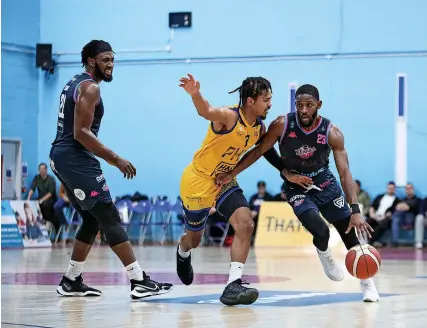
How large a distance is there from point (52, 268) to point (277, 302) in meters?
5.54

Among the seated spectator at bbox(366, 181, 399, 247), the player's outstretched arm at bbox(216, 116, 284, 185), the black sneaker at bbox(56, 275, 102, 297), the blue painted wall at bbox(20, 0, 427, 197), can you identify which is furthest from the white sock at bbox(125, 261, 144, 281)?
the blue painted wall at bbox(20, 0, 427, 197)

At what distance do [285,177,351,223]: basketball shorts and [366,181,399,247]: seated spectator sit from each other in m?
11.9

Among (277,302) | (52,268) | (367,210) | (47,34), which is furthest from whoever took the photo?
(47,34)

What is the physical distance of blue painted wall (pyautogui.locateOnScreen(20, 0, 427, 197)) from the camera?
20.2 meters

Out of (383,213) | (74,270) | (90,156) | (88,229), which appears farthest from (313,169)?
(383,213)

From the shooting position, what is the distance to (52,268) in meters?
11.7

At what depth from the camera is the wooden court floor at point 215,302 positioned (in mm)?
→ 5566

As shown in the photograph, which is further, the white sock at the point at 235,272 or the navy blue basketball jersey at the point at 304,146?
the navy blue basketball jersey at the point at 304,146

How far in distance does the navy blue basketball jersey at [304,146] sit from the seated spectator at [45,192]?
14244mm

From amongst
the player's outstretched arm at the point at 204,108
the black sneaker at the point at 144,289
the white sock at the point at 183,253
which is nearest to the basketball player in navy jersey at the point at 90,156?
the black sneaker at the point at 144,289

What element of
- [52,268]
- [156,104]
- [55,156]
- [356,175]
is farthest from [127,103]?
[55,156]

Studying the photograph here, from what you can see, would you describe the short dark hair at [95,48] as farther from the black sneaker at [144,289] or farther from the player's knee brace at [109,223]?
the black sneaker at [144,289]

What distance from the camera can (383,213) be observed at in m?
19.2

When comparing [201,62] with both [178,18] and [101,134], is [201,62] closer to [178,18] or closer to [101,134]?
[178,18]
